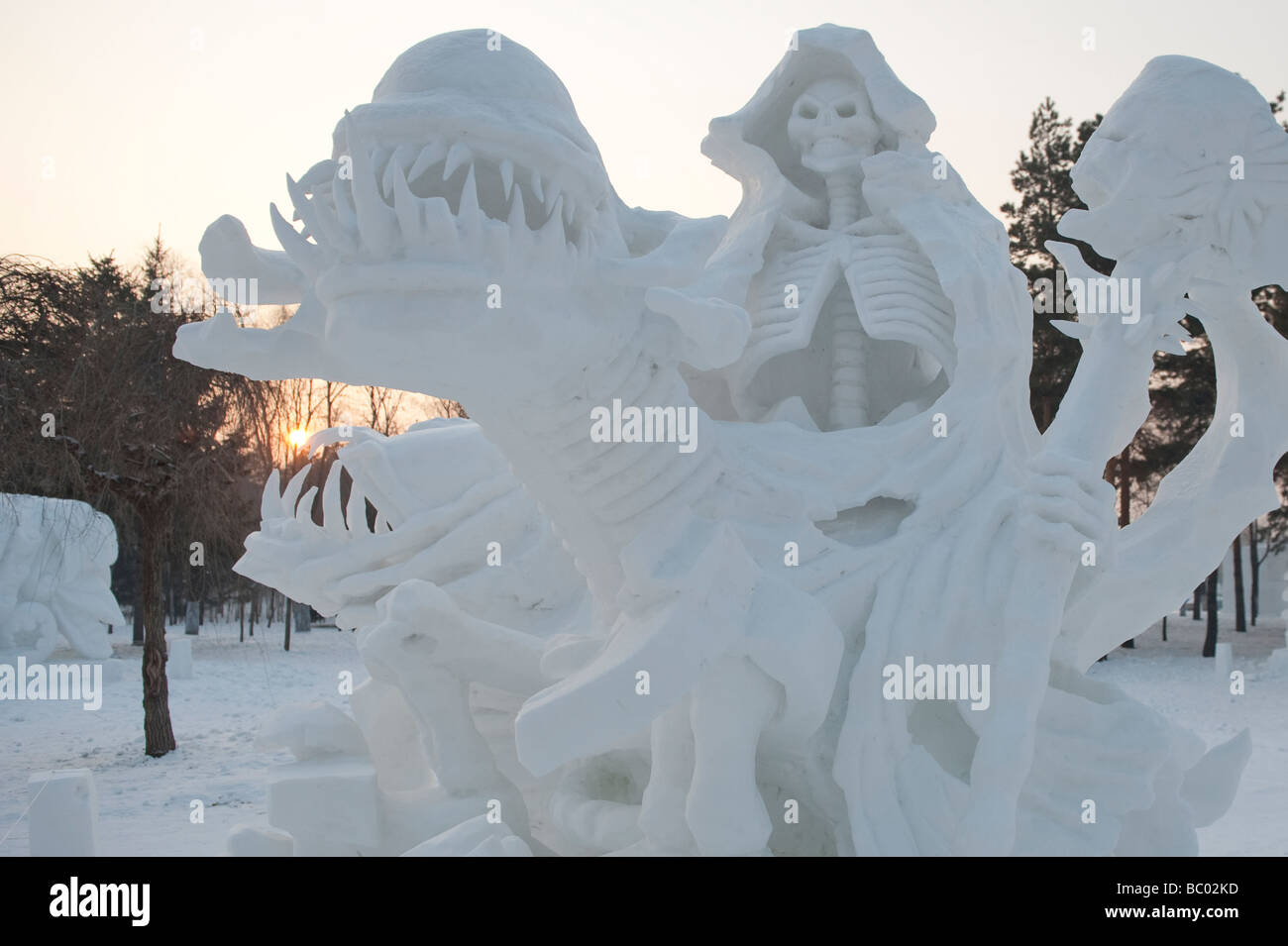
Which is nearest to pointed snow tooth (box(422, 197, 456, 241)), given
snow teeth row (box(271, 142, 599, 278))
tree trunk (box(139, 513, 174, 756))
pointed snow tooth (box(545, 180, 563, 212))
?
snow teeth row (box(271, 142, 599, 278))

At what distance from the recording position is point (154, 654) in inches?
293

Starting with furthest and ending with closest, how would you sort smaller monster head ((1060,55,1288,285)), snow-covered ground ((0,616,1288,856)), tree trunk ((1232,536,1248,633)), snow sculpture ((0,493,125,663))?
tree trunk ((1232,536,1248,633)) → snow sculpture ((0,493,125,663)) → snow-covered ground ((0,616,1288,856)) → smaller monster head ((1060,55,1288,285))

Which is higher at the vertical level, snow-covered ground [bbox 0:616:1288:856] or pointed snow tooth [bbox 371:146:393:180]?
pointed snow tooth [bbox 371:146:393:180]

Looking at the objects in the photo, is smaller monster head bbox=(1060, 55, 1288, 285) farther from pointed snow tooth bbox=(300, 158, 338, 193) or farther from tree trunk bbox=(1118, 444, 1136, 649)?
tree trunk bbox=(1118, 444, 1136, 649)

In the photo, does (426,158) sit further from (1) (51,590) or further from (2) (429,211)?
(1) (51,590)

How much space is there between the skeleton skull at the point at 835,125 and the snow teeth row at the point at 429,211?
153cm

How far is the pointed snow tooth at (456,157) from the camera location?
177 centimetres

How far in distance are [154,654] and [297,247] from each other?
6.43m

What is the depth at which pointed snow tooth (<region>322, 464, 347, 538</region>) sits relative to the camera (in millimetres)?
3082

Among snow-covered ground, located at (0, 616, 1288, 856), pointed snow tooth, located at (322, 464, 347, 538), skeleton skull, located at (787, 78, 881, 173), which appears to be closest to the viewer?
pointed snow tooth, located at (322, 464, 347, 538)

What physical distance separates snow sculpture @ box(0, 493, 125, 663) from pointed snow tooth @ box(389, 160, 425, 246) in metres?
11.2

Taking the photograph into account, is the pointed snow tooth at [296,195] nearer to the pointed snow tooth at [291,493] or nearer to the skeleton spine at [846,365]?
the pointed snow tooth at [291,493]
